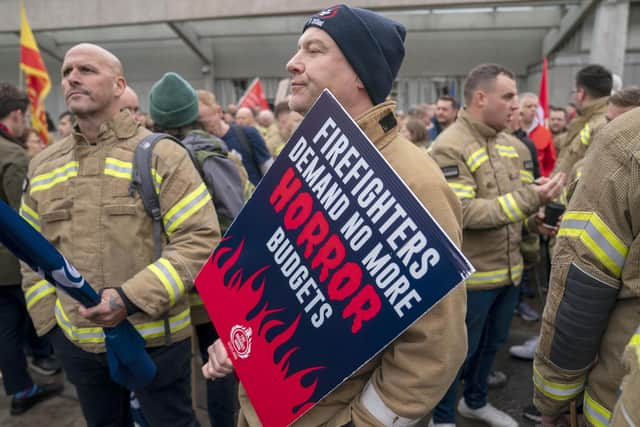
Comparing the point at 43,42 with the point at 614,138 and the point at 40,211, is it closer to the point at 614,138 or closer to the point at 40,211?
the point at 40,211

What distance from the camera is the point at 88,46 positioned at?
6.44ft

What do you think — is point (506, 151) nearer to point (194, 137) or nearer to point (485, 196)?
point (485, 196)

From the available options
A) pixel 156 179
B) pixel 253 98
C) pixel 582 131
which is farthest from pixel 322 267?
pixel 253 98

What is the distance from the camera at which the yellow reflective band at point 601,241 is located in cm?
116

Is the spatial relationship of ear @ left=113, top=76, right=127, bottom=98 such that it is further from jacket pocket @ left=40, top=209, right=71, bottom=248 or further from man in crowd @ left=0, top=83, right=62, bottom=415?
man in crowd @ left=0, top=83, right=62, bottom=415

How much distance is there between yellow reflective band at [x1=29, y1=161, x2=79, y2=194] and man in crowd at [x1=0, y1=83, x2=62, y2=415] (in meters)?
1.16

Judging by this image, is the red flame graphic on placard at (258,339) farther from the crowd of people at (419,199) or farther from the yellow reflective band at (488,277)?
the yellow reflective band at (488,277)

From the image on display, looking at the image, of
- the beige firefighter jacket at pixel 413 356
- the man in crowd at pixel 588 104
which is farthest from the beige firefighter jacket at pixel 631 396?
the man in crowd at pixel 588 104

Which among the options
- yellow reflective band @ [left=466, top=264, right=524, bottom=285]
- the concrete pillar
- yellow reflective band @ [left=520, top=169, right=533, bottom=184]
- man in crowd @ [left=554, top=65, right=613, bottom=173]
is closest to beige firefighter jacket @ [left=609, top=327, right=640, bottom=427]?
yellow reflective band @ [left=466, top=264, right=524, bottom=285]

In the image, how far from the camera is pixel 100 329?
1896mm

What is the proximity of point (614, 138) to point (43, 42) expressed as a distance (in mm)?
23194

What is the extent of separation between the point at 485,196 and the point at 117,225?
183 centimetres

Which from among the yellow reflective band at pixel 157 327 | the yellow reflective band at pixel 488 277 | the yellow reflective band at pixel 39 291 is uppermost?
the yellow reflective band at pixel 39 291

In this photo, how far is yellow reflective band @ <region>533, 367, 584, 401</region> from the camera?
1.34 m
